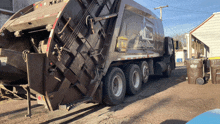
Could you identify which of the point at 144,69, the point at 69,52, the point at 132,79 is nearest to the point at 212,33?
the point at 144,69

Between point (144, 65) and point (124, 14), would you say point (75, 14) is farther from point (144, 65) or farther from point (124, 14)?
point (144, 65)

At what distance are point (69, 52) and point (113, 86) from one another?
2.12 metres

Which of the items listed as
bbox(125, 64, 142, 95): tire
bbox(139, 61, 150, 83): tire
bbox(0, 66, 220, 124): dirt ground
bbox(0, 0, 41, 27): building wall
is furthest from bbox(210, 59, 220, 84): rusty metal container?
bbox(0, 0, 41, 27): building wall

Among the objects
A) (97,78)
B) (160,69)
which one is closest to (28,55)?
(97,78)

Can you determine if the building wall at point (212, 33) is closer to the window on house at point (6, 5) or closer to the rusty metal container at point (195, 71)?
the rusty metal container at point (195, 71)

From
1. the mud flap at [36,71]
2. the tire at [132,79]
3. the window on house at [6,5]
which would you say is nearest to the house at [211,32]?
the tire at [132,79]

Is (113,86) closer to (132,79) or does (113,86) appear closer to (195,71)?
(132,79)

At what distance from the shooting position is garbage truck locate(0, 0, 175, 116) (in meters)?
3.34

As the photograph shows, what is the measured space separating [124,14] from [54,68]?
3361 millimetres

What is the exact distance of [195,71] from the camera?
802 cm

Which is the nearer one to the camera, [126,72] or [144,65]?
[126,72]

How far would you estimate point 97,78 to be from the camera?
4.57 m

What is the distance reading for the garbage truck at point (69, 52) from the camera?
11.0 feet

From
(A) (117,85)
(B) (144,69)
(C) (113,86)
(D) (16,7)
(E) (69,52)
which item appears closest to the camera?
(E) (69,52)
